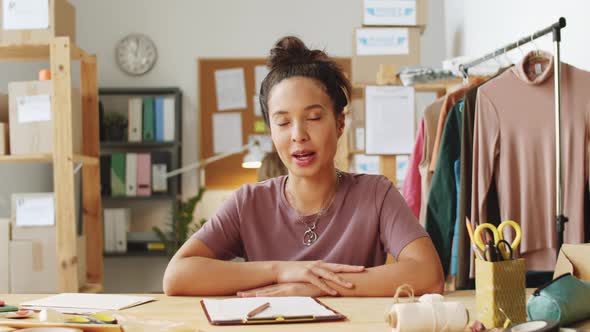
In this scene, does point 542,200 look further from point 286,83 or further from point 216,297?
point 216,297

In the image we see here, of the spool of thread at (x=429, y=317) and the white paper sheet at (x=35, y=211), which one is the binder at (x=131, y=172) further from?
the spool of thread at (x=429, y=317)

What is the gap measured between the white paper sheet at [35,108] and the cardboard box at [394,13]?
1.62 metres

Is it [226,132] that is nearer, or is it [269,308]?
[269,308]

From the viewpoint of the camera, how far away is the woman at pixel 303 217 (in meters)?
1.46

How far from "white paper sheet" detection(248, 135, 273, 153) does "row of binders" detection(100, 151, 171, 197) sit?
71 centimetres

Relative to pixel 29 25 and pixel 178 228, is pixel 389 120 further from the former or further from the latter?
pixel 178 228

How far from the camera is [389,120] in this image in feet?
10.4

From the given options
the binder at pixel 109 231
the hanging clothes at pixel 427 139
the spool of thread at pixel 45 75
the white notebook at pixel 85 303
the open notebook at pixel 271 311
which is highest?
the spool of thread at pixel 45 75

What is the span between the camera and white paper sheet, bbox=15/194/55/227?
3014 millimetres

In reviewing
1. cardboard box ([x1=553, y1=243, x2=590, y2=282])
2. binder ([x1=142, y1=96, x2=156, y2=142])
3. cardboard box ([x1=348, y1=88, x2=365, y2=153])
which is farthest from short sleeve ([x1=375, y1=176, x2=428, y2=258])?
binder ([x1=142, y1=96, x2=156, y2=142])

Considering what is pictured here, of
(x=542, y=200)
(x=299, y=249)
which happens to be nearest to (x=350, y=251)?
(x=299, y=249)

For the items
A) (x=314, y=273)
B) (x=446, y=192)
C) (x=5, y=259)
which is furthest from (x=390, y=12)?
(x=314, y=273)

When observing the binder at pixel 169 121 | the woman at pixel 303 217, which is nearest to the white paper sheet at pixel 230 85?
the binder at pixel 169 121

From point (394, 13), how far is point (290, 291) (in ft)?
7.95
